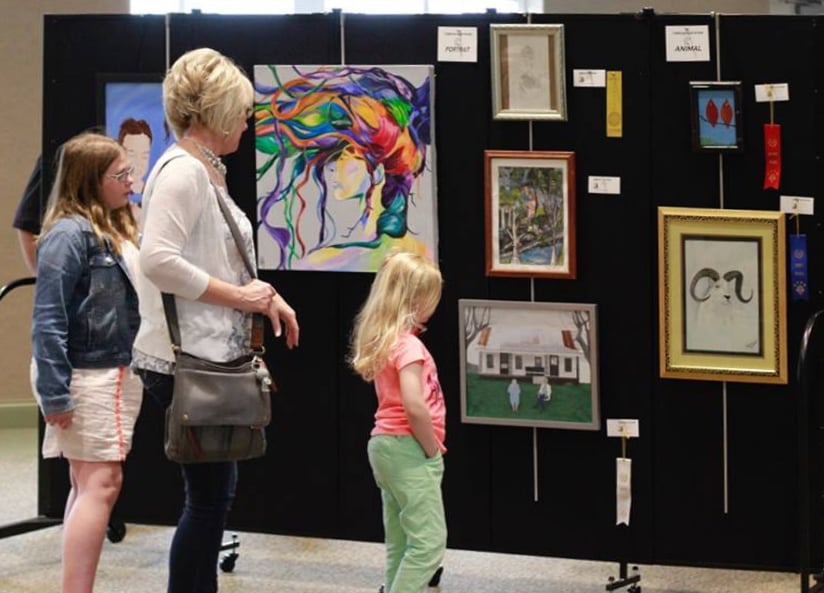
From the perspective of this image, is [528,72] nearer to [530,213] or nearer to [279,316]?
[530,213]

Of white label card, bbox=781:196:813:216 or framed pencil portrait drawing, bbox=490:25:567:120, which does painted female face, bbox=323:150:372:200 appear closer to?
framed pencil portrait drawing, bbox=490:25:567:120

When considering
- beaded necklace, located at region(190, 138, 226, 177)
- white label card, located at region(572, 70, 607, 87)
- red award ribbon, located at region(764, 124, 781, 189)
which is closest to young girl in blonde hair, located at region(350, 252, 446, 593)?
beaded necklace, located at region(190, 138, 226, 177)

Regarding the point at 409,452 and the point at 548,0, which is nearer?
the point at 409,452

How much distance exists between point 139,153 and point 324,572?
153 cm

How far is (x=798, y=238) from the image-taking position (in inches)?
149

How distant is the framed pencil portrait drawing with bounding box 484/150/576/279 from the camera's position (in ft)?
12.8

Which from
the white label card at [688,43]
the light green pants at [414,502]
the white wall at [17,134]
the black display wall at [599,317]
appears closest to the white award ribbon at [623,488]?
the black display wall at [599,317]

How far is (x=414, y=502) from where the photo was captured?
328 cm

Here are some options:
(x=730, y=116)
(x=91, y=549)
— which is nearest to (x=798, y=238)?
(x=730, y=116)

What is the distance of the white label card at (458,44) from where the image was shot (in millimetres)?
3957

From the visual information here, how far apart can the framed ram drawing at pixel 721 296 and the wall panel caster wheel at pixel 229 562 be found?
5.11 ft

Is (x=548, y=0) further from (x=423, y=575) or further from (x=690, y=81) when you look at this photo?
(x=423, y=575)

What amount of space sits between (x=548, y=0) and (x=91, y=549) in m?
5.11

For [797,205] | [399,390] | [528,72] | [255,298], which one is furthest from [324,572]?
[797,205]
